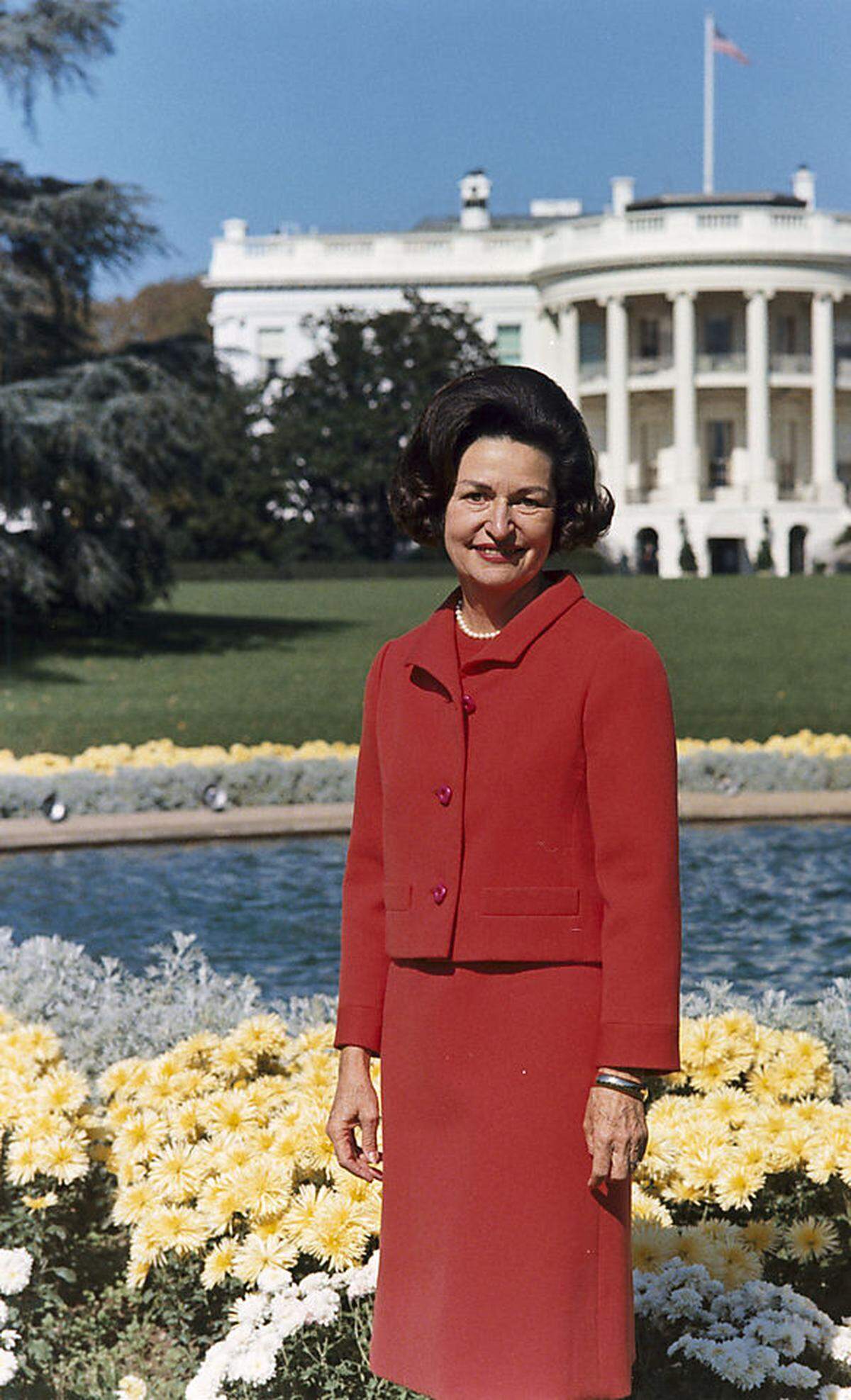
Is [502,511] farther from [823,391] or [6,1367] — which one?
[823,391]

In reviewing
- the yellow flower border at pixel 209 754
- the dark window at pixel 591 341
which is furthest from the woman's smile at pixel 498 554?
the dark window at pixel 591 341

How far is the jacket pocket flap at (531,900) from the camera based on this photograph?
2.36 m

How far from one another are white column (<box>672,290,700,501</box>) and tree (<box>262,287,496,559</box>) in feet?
41.7

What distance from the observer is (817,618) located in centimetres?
2609

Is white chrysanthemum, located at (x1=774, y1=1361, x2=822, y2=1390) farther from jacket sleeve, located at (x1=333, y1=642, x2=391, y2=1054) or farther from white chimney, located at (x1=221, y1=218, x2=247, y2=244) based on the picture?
white chimney, located at (x1=221, y1=218, x2=247, y2=244)

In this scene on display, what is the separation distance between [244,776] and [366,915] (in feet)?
24.9

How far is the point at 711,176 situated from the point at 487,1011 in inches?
2205

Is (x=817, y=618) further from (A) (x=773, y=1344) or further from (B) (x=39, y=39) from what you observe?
(A) (x=773, y=1344)

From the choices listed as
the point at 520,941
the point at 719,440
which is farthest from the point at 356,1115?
the point at 719,440

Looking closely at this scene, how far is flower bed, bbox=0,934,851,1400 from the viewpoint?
3020 mm

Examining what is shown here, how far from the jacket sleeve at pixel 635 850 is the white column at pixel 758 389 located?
52440 millimetres

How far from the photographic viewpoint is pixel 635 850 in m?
2.31

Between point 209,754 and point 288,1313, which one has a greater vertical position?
point 209,754

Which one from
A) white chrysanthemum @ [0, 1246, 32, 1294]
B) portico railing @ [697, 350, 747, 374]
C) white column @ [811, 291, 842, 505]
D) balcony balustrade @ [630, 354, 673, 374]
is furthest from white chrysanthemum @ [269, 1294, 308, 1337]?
balcony balustrade @ [630, 354, 673, 374]
